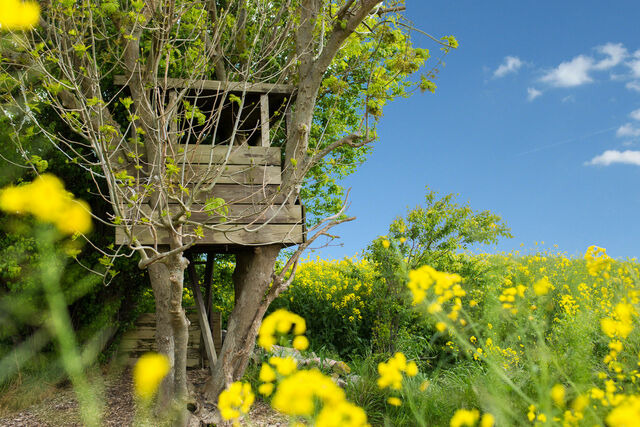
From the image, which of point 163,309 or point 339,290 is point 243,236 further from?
point 339,290

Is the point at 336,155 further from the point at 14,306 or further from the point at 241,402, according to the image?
the point at 241,402

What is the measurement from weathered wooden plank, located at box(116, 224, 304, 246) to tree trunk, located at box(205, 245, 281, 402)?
0.84 ft

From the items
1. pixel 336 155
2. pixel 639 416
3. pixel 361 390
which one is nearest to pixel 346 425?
pixel 639 416

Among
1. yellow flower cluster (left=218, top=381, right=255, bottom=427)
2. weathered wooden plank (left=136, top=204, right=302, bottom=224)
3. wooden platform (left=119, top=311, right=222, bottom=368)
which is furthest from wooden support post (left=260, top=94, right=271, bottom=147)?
yellow flower cluster (left=218, top=381, right=255, bottom=427)

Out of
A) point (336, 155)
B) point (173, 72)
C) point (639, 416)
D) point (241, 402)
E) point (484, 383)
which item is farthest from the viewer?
point (336, 155)

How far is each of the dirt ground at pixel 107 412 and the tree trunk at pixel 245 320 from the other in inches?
14.9

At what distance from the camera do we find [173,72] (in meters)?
6.75

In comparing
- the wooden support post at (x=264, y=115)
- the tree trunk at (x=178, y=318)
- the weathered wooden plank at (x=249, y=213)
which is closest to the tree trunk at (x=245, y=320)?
the weathered wooden plank at (x=249, y=213)

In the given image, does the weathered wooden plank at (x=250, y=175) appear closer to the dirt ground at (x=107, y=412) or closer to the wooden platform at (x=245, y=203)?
the wooden platform at (x=245, y=203)

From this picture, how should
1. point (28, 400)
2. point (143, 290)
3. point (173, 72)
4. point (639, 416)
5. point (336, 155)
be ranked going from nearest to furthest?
point (639, 416) → point (28, 400) → point (173, 72) → point (143, 290) → point (336, 155)

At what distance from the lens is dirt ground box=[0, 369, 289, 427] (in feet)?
17.7

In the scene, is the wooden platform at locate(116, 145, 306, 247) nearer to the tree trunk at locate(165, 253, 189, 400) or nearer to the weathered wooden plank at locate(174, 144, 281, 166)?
the weathered wooden plank at locate(174, 144, 281, 166)

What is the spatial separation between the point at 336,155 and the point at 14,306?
5.66 metres

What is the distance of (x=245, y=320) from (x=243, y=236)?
101cm
